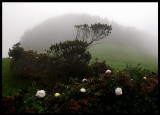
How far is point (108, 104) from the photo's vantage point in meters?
5.54

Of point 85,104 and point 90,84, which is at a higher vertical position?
point 90,84

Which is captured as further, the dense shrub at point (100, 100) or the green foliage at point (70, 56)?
the green foliage at point (70, 56)

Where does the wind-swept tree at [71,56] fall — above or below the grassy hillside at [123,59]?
below

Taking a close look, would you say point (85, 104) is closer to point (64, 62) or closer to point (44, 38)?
point (64, 62)

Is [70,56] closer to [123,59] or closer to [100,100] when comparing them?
[100,100]

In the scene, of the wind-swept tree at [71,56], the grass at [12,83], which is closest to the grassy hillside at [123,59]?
the wind-swept tree at [71,56]

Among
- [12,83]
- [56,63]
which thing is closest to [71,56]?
[56,63]

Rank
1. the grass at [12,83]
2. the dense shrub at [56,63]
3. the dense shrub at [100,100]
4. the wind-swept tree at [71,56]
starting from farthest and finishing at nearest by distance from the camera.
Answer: the wind-swept tree at [71,56], the dense shrub at [56,63], the grass at [12,83], the dense shrub at [100,100]

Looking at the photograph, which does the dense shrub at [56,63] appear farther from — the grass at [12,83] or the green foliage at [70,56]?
the grass at [12,83]

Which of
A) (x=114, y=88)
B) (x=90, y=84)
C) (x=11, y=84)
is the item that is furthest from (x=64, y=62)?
(x=114, y=88)

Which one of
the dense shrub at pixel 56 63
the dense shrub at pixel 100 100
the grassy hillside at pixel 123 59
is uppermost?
the grassy hillside at pixel 123 59

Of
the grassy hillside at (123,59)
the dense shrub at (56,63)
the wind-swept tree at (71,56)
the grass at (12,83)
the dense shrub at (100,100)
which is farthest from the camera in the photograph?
the grassy hillside at (123,59)

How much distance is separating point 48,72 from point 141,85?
20.9ft

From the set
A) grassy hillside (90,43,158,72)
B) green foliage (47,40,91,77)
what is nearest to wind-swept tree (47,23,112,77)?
green foliage (47,40,91,77)
